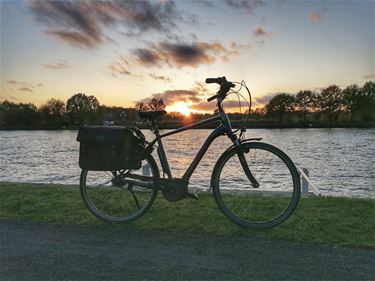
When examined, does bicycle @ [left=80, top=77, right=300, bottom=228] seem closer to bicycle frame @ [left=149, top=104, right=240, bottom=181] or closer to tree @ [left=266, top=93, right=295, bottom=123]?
bicycle frame @ [left=149, top=104, right=240, bottom=181]

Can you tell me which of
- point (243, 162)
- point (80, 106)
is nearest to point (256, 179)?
point (243, 162)

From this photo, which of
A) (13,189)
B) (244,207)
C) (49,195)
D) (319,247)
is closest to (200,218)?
(244,207)

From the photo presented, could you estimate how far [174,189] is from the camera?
15.9ft

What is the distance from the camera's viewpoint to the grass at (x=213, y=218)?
4.30m

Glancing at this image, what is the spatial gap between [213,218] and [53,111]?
145 m

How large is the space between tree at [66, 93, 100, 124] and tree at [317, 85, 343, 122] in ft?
270

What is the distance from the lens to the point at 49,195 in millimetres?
6617

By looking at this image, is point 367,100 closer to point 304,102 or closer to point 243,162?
point 304,102

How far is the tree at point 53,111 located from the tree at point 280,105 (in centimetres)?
7914

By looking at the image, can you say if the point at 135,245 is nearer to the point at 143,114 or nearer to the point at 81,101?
the point at 143,114

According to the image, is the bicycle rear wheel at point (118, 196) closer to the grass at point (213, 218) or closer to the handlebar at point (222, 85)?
the grass at point (213, 218)

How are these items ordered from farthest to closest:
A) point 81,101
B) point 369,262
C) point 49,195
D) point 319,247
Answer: point 81,101 < point 49,195 < point 319,247 < point 369,262

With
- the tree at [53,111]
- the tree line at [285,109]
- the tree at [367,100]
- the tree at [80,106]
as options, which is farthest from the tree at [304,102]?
the tree at [53,111]

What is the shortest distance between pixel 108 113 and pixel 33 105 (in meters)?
151
